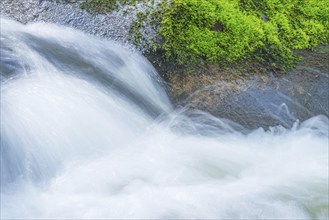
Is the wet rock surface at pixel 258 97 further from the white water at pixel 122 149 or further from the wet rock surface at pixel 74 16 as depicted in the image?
the wet rock surface at pixel 74 16

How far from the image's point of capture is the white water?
4.73 m

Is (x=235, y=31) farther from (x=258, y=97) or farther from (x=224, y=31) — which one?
(x=258, y=97)

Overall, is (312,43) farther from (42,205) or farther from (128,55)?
(42,205)

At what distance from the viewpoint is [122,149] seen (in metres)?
5.38

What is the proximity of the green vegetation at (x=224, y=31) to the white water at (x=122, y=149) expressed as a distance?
1.58 feet

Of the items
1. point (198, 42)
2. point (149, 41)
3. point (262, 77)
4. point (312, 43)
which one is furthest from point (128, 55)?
point (312, 43)

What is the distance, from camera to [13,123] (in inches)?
204

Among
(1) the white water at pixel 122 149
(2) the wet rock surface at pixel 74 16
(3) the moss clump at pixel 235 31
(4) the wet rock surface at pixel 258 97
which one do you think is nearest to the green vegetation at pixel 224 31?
(3) the moss clump at pixel 235 31

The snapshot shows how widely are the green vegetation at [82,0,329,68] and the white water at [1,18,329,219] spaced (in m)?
0.48

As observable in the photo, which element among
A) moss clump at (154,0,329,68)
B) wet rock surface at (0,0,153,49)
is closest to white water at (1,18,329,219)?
wet rock surface at (0,0,153,49)

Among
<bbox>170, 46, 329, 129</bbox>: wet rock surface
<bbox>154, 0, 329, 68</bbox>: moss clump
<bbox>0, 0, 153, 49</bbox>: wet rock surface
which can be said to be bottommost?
<bbox>170, 46, 329, 129</bbox>: wet rock surface

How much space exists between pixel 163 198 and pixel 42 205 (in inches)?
46.1

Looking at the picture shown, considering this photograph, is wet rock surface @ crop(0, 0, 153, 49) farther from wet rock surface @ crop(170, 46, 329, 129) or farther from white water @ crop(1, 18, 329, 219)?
wet rock surface @ crop(170, 46, 329, 129)

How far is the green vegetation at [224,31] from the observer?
20.4 ft
